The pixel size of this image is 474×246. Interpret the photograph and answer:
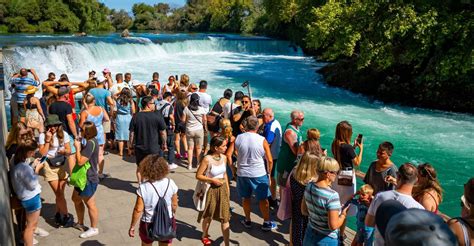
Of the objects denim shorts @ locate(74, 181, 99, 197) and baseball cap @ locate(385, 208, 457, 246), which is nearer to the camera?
baseball cap @ locate(385, 208, 457, 246)

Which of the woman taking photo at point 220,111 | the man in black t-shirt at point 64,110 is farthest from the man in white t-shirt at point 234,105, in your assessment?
the man in black t-shirt at point 64,110

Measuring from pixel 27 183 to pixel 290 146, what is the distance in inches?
126

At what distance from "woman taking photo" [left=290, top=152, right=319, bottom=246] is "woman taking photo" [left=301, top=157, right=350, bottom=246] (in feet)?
1.47

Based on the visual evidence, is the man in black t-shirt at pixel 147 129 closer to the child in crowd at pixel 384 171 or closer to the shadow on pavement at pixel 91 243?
the shadow on pavement at pixel 91 243

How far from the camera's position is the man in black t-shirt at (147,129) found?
6152 mm

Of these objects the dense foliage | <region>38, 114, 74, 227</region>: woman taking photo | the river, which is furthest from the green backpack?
the dense foliage

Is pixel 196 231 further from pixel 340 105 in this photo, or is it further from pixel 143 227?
pixel 340 105

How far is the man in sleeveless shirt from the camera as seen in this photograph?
546 centimetres

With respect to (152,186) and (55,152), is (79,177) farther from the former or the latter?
(152,186)

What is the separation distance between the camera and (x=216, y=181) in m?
4.72

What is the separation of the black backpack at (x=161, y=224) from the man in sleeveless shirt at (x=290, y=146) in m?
2.04

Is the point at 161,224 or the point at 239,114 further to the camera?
the point at 239,114

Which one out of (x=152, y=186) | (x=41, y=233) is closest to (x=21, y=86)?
(x=41, y=233)

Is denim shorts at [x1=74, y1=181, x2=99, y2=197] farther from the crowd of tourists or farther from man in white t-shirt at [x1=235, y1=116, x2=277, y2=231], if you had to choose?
man in white t-shirt at [x1=235, y1=116, x2=277, y2=231]
